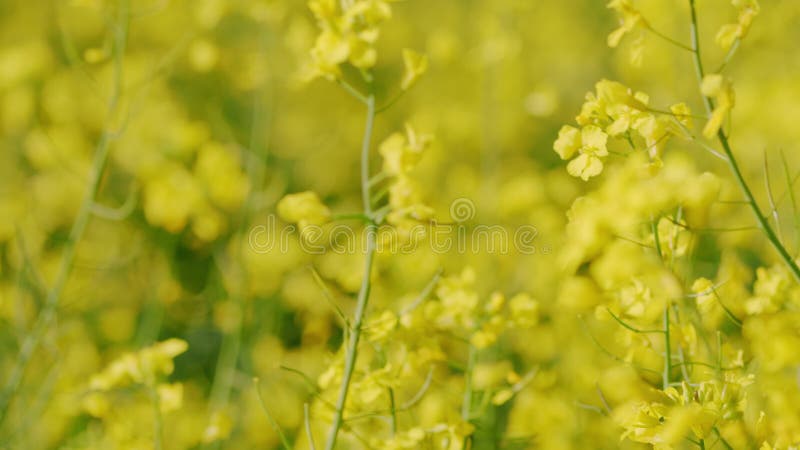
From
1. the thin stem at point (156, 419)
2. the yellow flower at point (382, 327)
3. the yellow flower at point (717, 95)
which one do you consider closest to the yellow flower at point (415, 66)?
the yellow flower at point (382, 327)

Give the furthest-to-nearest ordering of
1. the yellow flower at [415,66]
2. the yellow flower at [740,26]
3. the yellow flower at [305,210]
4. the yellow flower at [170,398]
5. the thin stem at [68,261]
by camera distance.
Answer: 1. the thin stem at [68,261]
2. the yellow flower at [170,398]
3. the yellow flower at [415,66]
4. the yellow flower at [305,210]
5. the yellow flower at [740,26]

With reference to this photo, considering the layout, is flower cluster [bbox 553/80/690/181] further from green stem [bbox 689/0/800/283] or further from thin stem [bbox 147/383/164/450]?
thin stem [bbox 147/383/164/450]

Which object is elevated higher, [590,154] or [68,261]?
[590,154]

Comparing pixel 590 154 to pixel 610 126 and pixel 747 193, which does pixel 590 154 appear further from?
pixel 747 193

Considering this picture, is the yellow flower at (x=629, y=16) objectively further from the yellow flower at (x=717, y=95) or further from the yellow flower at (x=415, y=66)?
the yellow flower at (x=415, y=66)

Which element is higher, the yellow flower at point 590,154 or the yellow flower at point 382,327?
the yellow flower at point 590,154

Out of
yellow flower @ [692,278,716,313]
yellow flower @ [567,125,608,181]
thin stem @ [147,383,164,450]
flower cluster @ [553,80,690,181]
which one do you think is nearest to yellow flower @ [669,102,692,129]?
flower cluster @ [553,80,690,181]

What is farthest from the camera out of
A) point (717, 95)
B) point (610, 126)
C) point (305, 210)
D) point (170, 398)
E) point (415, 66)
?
point (170, 398)

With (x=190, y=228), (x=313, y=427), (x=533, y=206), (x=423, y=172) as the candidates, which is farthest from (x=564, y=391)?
(x=190, y=228)

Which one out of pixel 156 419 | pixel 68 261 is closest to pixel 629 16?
pixel 156 419
